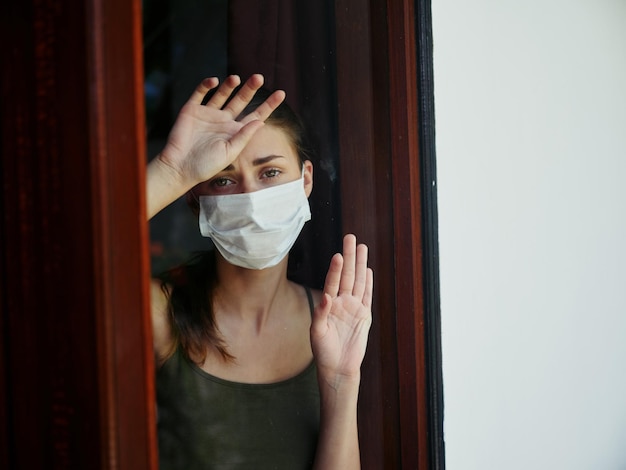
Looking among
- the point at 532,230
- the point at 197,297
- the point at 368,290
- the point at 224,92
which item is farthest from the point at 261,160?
the point at 532,230

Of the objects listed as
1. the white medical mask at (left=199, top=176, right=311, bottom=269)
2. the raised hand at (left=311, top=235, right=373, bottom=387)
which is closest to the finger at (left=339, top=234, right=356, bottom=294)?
the raised hand at (left=311, top=235, right=373, bottom=387)

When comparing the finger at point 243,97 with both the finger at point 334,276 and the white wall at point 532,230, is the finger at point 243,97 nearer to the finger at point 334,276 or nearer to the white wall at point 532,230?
the finger at point 334,276

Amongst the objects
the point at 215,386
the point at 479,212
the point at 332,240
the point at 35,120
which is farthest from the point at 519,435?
the point at 35,120

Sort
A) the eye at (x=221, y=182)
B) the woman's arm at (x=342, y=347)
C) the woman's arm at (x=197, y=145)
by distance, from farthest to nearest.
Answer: the woman's arm at (x=342, y=347) → the eye at (x=221, y=182) → the woman's arm at (x=197, y=145)

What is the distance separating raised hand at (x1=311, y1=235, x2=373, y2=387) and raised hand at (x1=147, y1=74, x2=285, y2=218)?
29 centimetres

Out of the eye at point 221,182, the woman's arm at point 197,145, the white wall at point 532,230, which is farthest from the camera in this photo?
the white wall at point 532,230

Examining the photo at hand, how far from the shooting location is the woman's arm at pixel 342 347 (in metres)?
1.10

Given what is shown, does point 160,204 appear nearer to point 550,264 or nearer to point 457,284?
point 457,284

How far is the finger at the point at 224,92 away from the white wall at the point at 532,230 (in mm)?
605

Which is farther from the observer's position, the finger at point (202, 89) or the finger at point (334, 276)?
the finger at point (334, 276)

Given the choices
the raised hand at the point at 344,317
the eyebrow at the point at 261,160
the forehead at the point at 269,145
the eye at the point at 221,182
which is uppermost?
the forehead at the point at 269,145

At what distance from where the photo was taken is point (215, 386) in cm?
96

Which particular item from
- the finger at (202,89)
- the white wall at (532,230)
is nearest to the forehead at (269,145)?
the finger at (202,89)

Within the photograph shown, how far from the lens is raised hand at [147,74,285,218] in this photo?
0.85 metres
